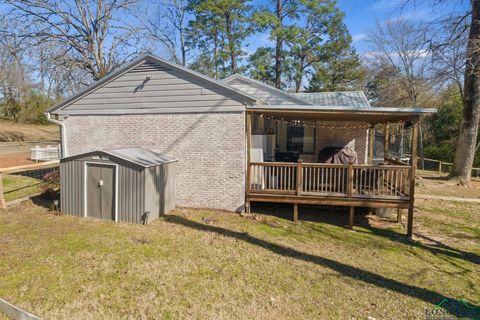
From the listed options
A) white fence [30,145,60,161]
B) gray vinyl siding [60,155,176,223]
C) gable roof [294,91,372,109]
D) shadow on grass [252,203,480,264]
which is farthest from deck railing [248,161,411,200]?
white fence [30,145,60,161]

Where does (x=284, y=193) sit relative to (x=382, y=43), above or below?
below

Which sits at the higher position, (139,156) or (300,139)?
(300,139)

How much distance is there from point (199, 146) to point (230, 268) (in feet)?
14.5

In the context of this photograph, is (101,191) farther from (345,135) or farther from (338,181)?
(345,135)

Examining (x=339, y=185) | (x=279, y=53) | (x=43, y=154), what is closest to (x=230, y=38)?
(x=279, y=53)

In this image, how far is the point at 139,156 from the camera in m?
8.06

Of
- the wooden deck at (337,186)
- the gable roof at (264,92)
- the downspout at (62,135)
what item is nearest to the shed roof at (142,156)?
the wooden deck at (337,186)

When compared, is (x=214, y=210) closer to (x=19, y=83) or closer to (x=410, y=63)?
(x=410, y=63)

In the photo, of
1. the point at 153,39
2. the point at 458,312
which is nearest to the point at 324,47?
the point at 153,39

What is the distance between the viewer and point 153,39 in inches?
874

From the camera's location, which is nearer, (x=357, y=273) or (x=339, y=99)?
(x=357, y=273)

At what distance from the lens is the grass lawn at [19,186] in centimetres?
997

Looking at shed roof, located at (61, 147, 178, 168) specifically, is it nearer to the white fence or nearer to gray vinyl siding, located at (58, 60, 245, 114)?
gray vinyl siding, located at (58, 60, 245, 114)

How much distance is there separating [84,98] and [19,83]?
3536 centimetres
